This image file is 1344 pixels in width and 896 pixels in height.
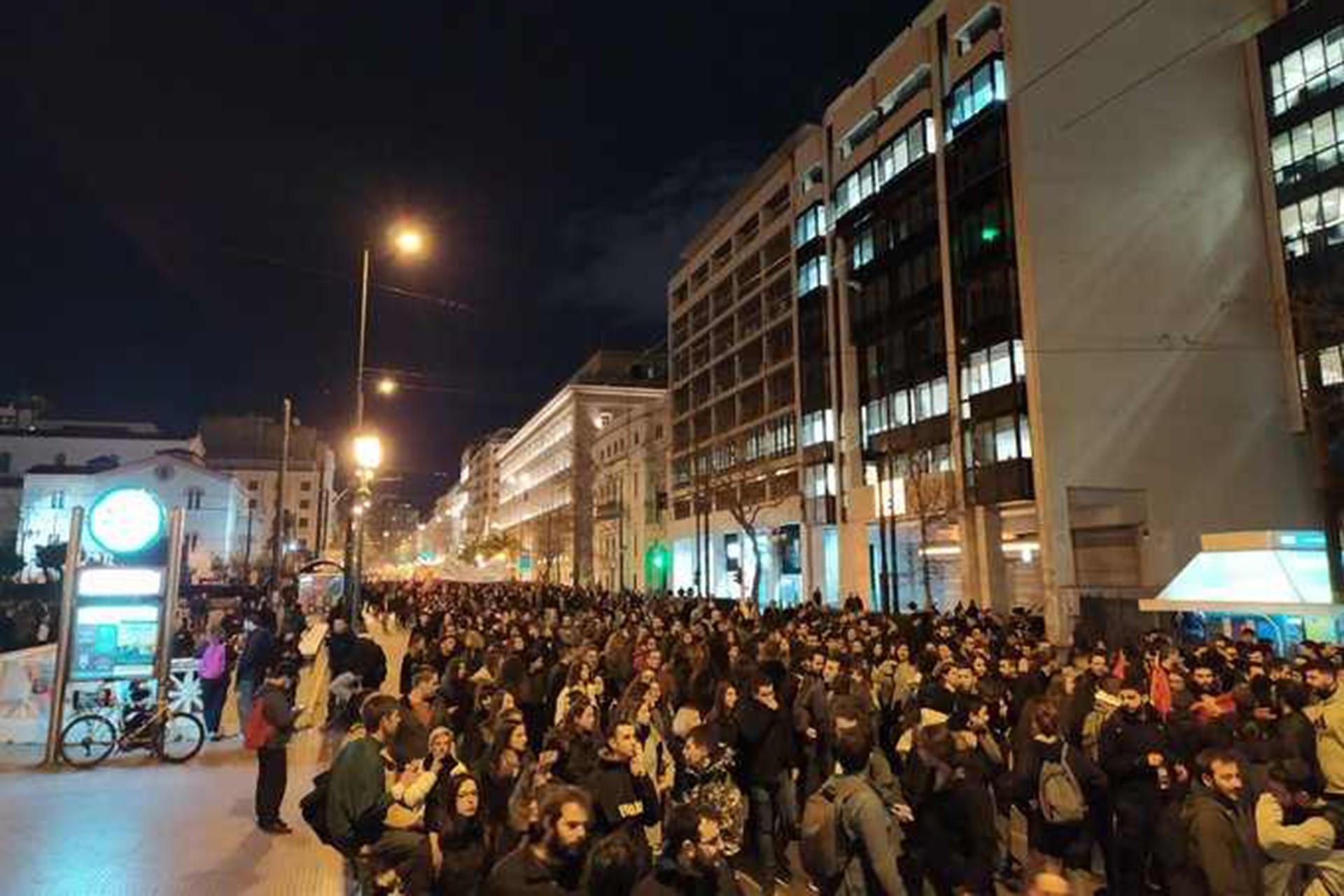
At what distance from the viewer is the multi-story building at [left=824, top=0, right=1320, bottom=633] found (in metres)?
36.2

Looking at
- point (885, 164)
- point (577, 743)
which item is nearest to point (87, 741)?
point (577, 743)

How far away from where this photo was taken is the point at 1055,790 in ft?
A: 21.9

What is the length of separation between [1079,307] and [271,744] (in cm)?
3523

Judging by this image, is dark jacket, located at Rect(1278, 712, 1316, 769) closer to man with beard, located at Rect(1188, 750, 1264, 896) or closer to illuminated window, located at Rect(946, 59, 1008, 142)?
man with beard, located at Rect(1188, 750, 1264, 896)

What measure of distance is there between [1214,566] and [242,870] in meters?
22.3

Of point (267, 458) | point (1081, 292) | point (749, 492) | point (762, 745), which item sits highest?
point (267, 458)

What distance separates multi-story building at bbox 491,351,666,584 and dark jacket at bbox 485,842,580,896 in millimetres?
64424

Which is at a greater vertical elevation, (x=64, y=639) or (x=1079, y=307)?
(x=1079, y=307)

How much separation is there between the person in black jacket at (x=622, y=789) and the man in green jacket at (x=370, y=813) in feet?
3.55

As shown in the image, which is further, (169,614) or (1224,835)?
(169,614)

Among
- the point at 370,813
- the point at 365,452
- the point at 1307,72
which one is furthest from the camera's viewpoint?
the point at 1307,72

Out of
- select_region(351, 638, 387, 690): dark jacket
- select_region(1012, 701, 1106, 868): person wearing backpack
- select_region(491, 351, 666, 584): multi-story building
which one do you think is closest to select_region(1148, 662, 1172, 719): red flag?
select_region(1012, 701, 1106, 868): person wearing backpack

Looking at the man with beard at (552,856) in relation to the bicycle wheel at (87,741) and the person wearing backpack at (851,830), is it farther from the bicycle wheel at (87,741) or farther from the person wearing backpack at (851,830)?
the bicycle wheel at (87,741)

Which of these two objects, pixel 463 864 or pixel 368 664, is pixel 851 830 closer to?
pixel 463 864
